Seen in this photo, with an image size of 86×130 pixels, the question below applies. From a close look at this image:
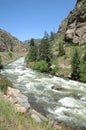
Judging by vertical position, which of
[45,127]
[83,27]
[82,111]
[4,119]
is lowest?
[82,111]

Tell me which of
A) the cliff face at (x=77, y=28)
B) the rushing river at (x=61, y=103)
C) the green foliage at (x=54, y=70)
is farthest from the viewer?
the cliff face at (x=77, y=28)

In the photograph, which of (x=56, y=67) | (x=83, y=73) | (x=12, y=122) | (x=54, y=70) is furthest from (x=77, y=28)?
(x=12, y=122)

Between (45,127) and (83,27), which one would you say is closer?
(45,127)

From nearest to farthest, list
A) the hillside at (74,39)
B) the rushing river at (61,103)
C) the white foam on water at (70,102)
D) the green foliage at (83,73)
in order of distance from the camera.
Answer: the rushing river at (61,103) → the white foam on water at (70,102) → the green foliage at (83,73) → the hillside at (74,39)

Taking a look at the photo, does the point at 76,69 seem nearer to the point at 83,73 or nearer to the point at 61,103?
the point at 83,73

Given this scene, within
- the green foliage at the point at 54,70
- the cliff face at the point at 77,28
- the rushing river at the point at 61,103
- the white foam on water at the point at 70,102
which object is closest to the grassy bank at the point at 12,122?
the rushing river at the point at 61,103

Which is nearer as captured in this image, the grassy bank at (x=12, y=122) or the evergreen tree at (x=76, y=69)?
the grassy bank at (x=12, y=122)

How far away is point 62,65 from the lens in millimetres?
67125

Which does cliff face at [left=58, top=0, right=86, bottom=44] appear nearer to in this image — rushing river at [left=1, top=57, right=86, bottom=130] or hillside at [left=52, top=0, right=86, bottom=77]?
hillside at [left=52, top=0, right=86, bottom=77]

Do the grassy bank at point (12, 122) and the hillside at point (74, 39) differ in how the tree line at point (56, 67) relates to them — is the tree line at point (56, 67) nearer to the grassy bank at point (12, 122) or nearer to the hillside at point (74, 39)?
the hillside at point (74, 39)

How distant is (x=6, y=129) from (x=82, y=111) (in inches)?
727

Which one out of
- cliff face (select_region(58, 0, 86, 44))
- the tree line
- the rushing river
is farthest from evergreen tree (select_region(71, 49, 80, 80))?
cliff face (select_region(58, 0, 86, 44))

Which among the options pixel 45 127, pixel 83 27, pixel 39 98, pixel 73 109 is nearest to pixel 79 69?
pixel 39 98

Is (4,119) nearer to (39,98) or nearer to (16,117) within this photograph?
(16,117)
